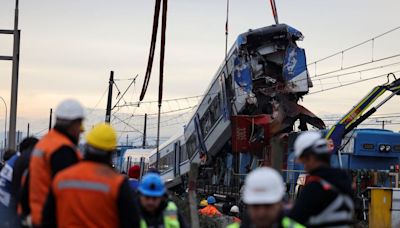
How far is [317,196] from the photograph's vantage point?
18.3 feet

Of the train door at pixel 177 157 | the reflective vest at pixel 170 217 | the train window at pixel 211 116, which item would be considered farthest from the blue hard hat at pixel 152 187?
the train door at pixel 177 157

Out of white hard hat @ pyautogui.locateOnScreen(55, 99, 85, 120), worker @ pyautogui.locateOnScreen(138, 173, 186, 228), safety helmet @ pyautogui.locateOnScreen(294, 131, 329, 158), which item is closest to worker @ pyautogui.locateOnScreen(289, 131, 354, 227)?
safety helmet @ pyautogui.locateOnScreen(294, 131, 329, 158)

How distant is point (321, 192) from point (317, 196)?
0.04m

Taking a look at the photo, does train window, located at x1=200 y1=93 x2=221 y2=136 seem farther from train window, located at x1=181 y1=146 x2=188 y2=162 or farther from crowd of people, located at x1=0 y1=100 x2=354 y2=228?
crowd of people, located at x1=0 y1=100 x2=354 y2=228

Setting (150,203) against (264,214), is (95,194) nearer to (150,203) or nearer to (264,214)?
(150,203)

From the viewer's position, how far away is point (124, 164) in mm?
54656

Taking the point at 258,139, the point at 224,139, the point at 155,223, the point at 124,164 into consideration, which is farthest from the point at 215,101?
the point at 124,164

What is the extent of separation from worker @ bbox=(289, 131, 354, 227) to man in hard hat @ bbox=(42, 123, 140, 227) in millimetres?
1154

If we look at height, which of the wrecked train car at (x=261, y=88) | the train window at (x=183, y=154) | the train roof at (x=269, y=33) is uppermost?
the train roof at (x=269, y=33)

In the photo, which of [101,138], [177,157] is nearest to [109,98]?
[177,157]

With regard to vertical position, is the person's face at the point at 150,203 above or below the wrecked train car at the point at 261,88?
below

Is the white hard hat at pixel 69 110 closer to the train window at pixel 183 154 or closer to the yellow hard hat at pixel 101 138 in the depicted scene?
the yellow hard hat at pixel 101 138

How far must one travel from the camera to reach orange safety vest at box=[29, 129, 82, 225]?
20.0 feet

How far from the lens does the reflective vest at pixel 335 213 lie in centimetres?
556
